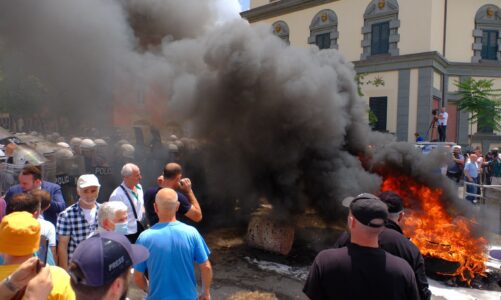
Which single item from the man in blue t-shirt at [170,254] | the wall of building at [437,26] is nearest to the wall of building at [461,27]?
the wall of building at [437,26]

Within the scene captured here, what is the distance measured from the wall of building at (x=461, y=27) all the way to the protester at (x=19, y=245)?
24382mm

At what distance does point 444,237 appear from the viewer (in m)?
6.64

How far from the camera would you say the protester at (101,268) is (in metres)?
1.68

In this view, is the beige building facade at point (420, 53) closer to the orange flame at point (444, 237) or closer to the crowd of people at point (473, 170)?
the crowd of people at point (473, 170)

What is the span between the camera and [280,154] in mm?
8992

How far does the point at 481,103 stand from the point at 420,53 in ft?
13.2

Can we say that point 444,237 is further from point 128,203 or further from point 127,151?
point 127,151

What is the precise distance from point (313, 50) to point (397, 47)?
42.9 feet

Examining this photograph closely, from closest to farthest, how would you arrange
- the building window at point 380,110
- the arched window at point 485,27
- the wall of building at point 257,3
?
the arched window at point 485,27, the building window at point 380,110, the wall of building at point 257,3

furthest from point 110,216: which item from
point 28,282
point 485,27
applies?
point 485,27

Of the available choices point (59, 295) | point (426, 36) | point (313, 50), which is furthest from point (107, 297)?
point (426, 36)

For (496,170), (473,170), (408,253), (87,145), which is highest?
(87,145)

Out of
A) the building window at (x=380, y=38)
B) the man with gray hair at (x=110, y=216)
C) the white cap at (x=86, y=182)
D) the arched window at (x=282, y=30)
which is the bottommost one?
the man with gray hair at (x=110, y=216)

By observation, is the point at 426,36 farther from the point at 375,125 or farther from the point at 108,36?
the point at 108,36
